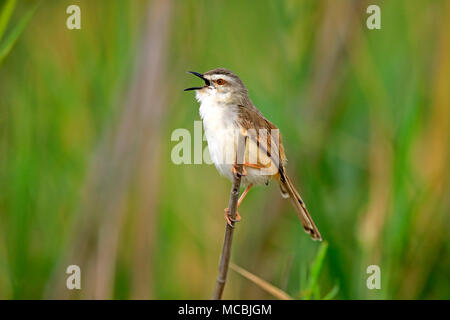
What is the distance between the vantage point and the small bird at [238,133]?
3113 mm

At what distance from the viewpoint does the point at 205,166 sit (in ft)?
16.7

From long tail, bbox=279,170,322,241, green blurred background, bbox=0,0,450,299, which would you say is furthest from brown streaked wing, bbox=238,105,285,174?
green blurred background, bbox=0,0,450,299

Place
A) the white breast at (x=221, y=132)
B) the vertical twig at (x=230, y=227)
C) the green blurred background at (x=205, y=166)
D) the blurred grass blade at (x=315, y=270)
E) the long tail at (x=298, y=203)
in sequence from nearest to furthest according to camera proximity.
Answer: the vertical twig at (x=230, y=227)
the blurred grass blade at (x=315, y=270)
the white breast at (x=221, y=132)
the long tail at (x=298, y=203)
the green blurred background at (x=205, y=166)

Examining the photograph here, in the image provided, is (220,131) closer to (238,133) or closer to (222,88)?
(238,133)

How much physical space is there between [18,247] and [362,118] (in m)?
2.81

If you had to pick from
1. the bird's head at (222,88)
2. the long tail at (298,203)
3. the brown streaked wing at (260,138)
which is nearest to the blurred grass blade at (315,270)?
the long tail at (298,203)

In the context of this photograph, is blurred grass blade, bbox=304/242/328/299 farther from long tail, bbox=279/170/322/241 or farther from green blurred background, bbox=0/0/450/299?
green blurred background, bbox=0/0/450/299

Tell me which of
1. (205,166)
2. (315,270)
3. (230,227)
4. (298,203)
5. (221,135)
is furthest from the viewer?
(205,166)

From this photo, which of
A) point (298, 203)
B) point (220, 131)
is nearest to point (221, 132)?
point (220, 131)

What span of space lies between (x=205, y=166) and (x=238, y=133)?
203 centimetres

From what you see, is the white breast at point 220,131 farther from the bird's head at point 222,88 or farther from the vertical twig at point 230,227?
the vertical twig at point 230,227

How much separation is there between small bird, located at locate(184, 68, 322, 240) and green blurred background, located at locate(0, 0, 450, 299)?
73 centimetres

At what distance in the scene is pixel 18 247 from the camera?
406 centimetres
